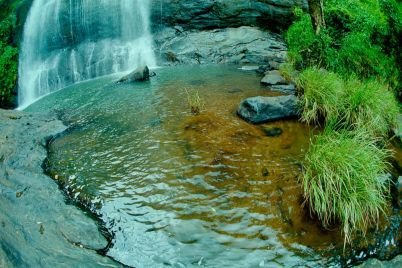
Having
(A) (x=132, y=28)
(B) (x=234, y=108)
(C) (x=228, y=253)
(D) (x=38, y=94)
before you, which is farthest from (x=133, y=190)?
(A) (x=132, y=28)

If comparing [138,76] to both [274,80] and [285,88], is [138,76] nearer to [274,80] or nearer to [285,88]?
[274,80]

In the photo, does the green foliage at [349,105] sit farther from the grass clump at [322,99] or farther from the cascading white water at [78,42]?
the cascading white water at [78,42]

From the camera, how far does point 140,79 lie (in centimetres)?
1126

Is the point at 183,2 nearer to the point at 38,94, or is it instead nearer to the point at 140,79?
the point at 140,79

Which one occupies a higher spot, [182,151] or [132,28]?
[132,28]

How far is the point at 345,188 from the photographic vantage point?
3.98 m

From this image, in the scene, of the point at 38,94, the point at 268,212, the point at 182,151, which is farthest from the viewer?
the point at 38,94

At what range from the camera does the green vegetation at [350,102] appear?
4.00m

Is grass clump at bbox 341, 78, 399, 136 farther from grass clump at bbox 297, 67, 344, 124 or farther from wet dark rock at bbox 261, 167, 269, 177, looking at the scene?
wet dark rock at bbox 261, 167, 269, 177

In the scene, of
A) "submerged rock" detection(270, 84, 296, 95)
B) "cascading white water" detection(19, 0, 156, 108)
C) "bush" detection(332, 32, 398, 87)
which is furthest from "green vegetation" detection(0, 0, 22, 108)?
"bush" detection(332, 32, 398, 87)

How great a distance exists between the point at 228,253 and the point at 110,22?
13.6 metres

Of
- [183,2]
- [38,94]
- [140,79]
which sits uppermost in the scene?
[183,2]

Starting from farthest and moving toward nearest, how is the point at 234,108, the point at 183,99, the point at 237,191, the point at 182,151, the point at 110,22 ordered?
the point at 110,22 → the point at 183,99 → the point at 234,108 → the point at 182,151 → the point at 237,191

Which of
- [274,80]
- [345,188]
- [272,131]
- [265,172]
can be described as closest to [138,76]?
[274,80]
